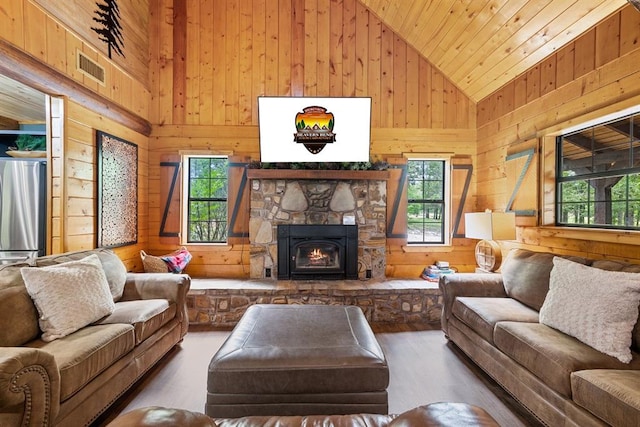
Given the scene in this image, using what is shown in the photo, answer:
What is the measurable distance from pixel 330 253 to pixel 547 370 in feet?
8.97

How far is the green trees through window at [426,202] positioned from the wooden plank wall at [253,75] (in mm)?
253

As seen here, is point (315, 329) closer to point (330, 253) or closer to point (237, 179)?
point (330, 253)

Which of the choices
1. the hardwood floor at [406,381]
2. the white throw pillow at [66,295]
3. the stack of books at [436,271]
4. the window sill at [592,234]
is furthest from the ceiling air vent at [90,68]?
the window sill at [592,234]

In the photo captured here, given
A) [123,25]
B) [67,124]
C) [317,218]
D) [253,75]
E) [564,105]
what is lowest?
[317,218]

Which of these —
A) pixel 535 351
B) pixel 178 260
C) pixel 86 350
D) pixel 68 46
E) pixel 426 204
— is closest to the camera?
pixel 86 350

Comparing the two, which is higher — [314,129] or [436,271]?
[314,129]

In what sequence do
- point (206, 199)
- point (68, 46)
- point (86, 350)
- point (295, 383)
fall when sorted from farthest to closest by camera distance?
point (206, 199), point (68, 46), point (86, 350), point (295, 383)

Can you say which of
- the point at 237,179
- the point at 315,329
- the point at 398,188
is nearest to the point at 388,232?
the point at 398,188

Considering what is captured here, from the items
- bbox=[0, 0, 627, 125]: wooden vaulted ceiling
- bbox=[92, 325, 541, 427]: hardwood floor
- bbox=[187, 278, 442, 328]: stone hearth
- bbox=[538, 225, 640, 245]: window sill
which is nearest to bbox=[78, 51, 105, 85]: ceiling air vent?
bbox=[0, 0, 627, 125]: wooden vaulted ceiling

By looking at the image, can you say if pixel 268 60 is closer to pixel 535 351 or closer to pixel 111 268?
pixel 111 268

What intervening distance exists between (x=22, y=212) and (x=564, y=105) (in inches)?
206

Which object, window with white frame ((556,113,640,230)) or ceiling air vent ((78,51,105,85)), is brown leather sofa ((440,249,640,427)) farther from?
ceiling air vent ((78,51,105,85))

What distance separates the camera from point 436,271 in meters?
4.18

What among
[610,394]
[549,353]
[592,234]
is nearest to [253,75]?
[592,234]
